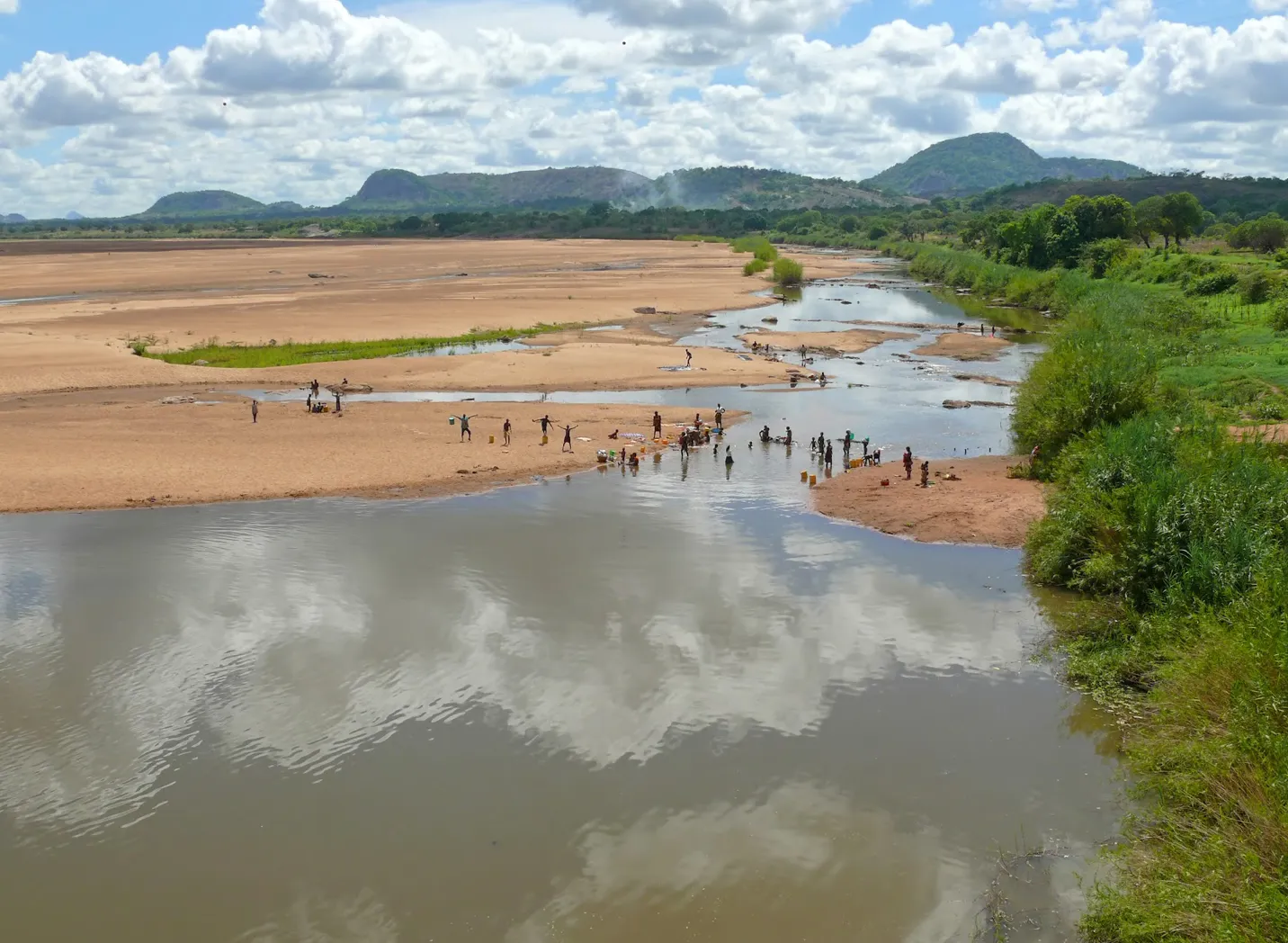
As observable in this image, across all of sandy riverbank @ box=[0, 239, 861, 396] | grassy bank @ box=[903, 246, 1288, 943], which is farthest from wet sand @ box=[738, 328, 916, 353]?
grassy bank @ box=[903, 246, 1288, 943]

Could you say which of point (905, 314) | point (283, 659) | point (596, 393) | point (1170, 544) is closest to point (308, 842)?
point (283, 659)

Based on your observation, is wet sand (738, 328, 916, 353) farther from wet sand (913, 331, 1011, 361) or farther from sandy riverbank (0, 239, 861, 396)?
sandy riverbank (0, 239, 861, 396)

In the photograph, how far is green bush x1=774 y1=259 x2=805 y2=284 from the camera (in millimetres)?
131125

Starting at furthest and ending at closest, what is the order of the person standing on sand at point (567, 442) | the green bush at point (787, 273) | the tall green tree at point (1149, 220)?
the green bush at point (787, 273), the tall green tree at point (1149, 220), the person standing on sand at point (567, 442)

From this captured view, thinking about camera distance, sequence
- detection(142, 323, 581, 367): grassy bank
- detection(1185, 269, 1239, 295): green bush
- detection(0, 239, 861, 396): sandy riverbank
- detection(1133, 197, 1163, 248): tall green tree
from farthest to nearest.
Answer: detection(1133, 197, 1163, 248): tall green tree, detection(1185, 269, 1239, 295): green bush, detection(142, 323, 581, 367): grassy bank, detection(0, 239, 861, 396): sandy riverbank

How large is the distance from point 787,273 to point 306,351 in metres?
74.4

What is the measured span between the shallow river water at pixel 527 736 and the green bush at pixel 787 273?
10096cm

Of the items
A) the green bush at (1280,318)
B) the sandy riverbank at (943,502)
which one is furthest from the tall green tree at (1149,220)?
the sandy riverbank at (943,502)

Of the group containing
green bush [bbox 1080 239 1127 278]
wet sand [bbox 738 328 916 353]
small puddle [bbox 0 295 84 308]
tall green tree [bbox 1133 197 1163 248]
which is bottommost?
wet sand [bbox 738 328 916 353]

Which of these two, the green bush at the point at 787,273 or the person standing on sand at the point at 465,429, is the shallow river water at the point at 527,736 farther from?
the green bush at the point at 787,273

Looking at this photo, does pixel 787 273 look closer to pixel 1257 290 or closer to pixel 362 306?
pixel 362 306

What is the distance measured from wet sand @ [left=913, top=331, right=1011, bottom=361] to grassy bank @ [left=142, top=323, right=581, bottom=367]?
30292mm

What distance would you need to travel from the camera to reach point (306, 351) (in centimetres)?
7094

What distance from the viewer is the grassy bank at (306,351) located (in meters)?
67.0
